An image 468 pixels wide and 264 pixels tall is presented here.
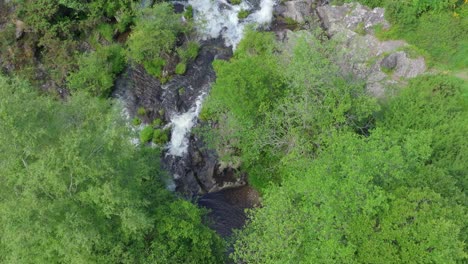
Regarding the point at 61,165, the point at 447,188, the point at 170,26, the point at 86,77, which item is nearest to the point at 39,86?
the point at 86,77

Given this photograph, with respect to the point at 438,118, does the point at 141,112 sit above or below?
below

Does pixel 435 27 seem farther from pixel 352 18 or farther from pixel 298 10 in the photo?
pixel 298 10

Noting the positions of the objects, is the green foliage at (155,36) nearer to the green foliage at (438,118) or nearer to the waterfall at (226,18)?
the waterfall at (226,18)

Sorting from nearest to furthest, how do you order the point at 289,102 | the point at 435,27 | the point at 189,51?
the point at 289,102 < the point at 435,27 < the point at 189,51

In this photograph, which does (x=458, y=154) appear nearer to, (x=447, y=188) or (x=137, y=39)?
(x=447, y=188)

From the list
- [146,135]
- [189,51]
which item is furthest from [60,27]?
[146,135]

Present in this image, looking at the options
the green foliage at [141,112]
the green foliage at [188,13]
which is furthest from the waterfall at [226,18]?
the green foliage at [141,112]
